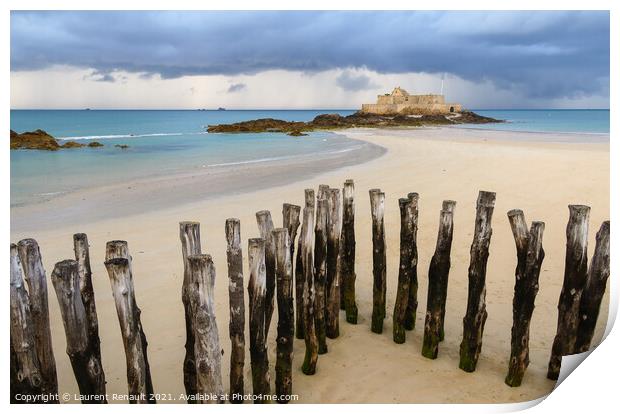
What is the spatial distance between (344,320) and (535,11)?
326 cm

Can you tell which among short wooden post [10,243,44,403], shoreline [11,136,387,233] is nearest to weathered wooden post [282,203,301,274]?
short wooden post [10,243,44,403]

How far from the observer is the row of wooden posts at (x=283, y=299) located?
10.4 feet

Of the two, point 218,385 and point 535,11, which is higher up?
point 535,11

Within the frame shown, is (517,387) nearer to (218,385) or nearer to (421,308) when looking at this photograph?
(421,308)

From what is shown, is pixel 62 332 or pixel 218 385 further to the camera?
pixel 62 332

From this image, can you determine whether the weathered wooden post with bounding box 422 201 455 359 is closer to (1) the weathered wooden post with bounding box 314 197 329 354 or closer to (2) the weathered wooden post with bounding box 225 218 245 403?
(1) the weathered wooden post with bounding box 314 197 329 354

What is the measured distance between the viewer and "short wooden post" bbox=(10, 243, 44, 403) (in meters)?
3.21

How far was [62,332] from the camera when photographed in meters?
Answer: 4.68

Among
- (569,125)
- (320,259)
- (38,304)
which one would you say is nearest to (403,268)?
(320,259)

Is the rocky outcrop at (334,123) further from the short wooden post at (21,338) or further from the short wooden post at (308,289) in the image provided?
the short wooden post at (21,338)

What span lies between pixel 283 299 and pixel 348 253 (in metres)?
1.25

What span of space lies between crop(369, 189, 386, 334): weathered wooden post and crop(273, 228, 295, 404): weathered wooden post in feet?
3.81
